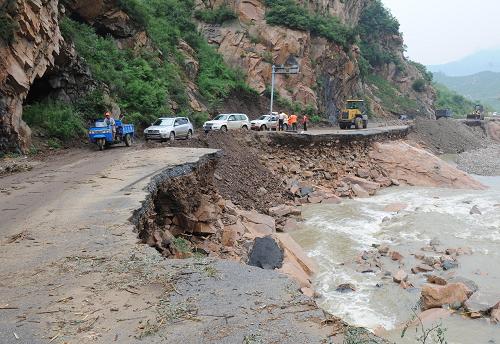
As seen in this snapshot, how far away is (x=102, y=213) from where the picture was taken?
8367 mm

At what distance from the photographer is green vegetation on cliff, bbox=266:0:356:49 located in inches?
1759

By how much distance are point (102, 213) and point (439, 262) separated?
34.2ft

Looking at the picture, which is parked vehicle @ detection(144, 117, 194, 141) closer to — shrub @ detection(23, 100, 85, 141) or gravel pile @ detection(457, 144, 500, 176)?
shrub @ detection(23, 100, 85, 141)

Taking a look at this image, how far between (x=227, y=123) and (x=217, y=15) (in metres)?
21.9

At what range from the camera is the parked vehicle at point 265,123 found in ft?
103

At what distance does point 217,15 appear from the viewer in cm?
4534

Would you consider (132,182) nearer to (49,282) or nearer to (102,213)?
(102,213)

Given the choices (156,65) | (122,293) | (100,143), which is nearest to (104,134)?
(100,143)

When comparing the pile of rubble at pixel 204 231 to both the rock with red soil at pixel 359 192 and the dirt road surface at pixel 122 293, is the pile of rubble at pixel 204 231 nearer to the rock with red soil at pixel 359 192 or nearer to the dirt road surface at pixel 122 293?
the dirt road surface at pixel 122 293

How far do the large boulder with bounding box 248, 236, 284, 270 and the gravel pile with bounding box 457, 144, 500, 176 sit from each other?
3457cm

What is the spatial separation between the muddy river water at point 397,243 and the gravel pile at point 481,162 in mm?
15972

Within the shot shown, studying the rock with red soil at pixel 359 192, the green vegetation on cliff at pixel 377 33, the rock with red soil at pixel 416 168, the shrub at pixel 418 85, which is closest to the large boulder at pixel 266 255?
the rock with red soil at pixel 359 192

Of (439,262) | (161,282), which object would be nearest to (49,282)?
(161,282)

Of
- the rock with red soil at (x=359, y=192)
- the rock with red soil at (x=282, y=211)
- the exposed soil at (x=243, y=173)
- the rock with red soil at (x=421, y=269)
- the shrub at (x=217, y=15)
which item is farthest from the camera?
the shrub at (x=217, y=15)
